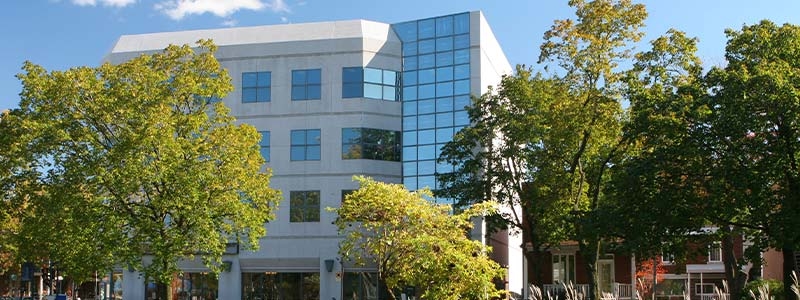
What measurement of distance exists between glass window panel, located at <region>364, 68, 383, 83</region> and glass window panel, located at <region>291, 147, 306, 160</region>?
5.09 meters

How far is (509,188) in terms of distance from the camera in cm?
3603

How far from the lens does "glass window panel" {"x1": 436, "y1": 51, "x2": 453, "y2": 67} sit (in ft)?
149

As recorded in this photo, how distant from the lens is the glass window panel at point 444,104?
45.2 metres

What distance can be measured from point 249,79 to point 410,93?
887cm

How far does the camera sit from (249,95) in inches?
1842

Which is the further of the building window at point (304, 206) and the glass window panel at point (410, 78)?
the glass window panel at point (410, 78)

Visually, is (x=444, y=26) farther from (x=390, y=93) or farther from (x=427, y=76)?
(x=390, y=93)

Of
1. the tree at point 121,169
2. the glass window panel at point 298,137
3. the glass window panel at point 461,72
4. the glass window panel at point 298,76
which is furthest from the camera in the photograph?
the glass window panel at point 298,76

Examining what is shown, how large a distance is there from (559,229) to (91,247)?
17.9 meters

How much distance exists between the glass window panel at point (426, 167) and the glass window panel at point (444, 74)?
14.6 feet

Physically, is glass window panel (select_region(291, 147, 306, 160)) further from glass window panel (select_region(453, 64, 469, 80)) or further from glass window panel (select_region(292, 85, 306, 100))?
glass window panel (select_region(453, 64, 469, 80))

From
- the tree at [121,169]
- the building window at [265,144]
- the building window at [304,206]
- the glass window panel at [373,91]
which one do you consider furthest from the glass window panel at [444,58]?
the tree at [121,169]

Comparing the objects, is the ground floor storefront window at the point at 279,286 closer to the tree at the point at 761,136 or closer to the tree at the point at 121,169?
the tree at the point at 121,169

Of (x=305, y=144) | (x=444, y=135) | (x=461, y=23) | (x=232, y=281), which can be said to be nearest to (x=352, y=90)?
(x=305, y=144)
